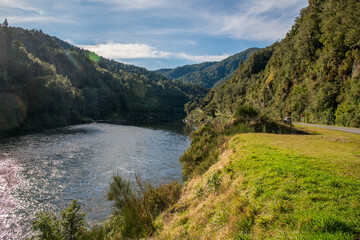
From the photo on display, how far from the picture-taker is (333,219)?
5.13 metres

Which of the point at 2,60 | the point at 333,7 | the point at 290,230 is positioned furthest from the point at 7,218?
the point at 333,7

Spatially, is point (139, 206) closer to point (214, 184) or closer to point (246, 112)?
point (214, 184)

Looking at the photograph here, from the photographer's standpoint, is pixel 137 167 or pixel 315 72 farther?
pixel 315 72

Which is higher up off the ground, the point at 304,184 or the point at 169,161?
the point at 304,184

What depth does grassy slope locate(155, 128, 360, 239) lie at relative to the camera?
5.31m

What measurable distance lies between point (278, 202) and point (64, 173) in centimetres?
2854

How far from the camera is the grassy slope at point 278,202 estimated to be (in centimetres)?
531

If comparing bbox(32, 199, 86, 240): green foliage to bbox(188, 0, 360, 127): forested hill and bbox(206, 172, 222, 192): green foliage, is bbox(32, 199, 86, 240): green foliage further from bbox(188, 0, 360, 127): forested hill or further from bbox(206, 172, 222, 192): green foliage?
bbox(188, 0, 360, 127): forested hill

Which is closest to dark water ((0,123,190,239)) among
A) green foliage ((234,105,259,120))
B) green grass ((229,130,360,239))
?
green foliage ((234,105,259,120))

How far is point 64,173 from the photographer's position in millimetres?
28109

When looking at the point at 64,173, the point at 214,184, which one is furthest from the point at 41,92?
the point at 214,184

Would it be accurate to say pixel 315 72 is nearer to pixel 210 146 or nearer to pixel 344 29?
pixel 344 29

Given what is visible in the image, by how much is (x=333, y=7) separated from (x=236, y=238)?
68.7 metres

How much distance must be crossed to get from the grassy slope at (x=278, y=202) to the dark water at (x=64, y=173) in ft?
36.2
